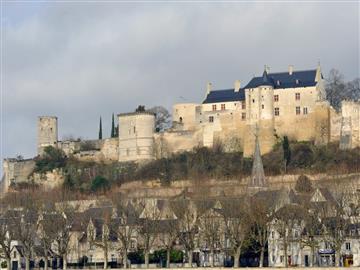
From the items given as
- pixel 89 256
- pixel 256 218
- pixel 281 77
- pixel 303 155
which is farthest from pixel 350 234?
pixel 281 77

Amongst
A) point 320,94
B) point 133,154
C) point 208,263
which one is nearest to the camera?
point 208,263

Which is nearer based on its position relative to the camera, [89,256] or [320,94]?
[89,256]

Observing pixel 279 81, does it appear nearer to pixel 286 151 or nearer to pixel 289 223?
pixel 286 151

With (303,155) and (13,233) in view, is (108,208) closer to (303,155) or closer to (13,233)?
(13,233)

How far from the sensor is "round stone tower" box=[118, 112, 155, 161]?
3875 inches

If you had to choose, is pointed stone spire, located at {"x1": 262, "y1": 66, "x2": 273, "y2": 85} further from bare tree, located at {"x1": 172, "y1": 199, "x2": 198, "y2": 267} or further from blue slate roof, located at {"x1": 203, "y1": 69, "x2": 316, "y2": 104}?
bare tree, located at {"x1": 172, "y1": 199, "x2": 198, "y2": 267}

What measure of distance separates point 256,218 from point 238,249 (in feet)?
Answer: 9.88

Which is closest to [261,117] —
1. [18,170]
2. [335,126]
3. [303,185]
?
[335,126]

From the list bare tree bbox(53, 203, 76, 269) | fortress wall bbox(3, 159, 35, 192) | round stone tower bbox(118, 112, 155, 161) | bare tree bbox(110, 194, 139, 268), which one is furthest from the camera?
fortress wall bbox(3, 159, 35, 192)

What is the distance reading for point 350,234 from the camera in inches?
2544

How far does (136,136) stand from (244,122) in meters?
9.80

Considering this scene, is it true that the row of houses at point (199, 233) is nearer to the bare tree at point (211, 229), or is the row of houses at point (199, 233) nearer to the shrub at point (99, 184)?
the bare tree at point (211, 229)

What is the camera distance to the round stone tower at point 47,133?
105m

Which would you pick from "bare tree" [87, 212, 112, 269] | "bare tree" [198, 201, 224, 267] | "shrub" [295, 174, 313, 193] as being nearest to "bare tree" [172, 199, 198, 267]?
"bare tree" [198, 201, 224, 267]
